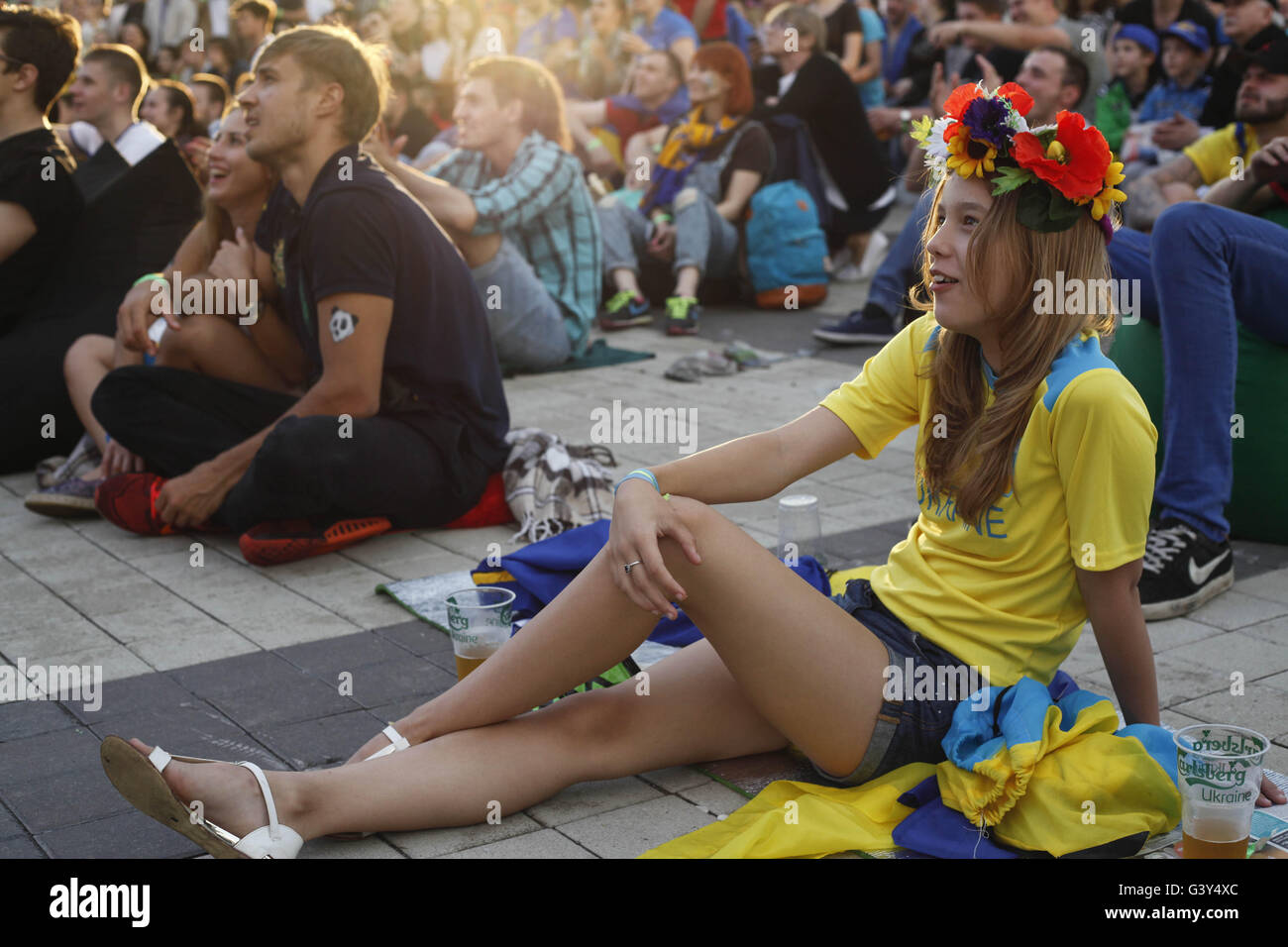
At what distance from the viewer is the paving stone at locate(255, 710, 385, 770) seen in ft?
9.44

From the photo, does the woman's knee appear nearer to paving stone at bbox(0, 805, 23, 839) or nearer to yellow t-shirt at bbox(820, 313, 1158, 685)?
paving stone at bbox(0, 805, 23, 839)

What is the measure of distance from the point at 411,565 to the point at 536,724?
1.72m

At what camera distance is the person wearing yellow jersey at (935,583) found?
231 centimetres

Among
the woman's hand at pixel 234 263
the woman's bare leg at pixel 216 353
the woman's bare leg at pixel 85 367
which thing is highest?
the woman's hand at pixel 234 263

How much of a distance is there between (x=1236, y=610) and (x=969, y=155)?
1.87 meters

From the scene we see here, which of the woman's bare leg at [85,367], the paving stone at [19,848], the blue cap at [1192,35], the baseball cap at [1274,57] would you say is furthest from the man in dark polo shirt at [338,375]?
the blue cap at [1192,35]

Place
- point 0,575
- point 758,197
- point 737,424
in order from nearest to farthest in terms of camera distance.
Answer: point 0,575
point 737,424
point 758,197

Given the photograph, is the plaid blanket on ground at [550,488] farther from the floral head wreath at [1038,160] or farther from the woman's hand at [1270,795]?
the woman's hand at [1270,795]

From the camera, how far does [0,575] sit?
4219 mm

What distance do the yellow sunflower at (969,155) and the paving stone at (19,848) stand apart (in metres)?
2.08

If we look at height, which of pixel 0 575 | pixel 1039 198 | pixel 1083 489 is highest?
pixel 1039 198
